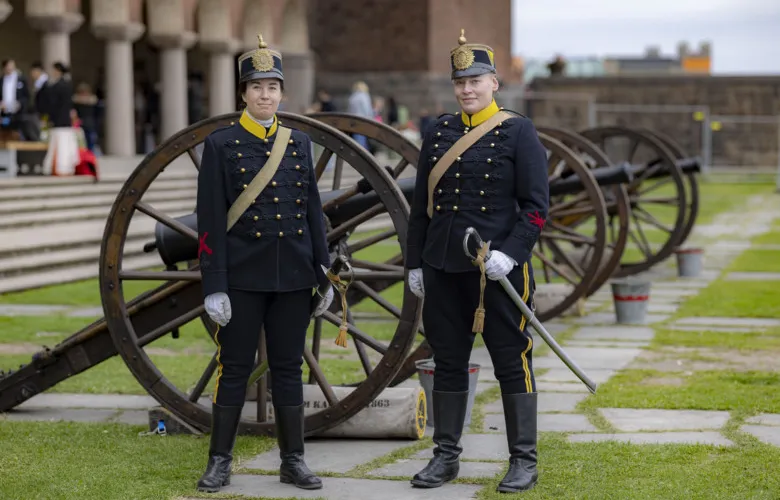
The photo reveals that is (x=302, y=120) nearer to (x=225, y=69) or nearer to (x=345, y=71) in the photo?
(x=225, y=69)

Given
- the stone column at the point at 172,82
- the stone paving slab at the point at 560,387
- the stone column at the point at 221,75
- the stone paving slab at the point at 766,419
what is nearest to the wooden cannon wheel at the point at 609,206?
the stone paving slab at the point at 560,387

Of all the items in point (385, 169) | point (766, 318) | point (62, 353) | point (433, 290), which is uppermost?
point (385, 169)

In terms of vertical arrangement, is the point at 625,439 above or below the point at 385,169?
below

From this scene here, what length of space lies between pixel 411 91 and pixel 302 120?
84.4 feet

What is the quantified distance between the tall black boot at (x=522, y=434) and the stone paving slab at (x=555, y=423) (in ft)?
3.22

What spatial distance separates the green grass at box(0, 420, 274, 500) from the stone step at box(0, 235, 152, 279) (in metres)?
5.80

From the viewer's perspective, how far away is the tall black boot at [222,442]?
500 cm

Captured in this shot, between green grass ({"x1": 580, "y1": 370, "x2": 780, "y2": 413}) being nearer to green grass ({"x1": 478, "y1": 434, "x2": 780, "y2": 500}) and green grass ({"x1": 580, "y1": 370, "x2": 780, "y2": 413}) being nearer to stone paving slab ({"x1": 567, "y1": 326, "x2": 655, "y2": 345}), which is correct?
green grass ({"x1": 478, "y1": 434, "x2": 780, "y2": 500})

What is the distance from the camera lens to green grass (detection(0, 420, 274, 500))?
4949mm

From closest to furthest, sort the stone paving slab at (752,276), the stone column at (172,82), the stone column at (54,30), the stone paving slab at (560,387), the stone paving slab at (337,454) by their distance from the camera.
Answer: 1. the stone paving slab at (337,454)
2. the stone paving slab at (560,387)
3. the stone paving slab at (752,276)
4. the stone column at (54,30)
5. the stone column at (172,82)

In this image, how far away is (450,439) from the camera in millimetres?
5105

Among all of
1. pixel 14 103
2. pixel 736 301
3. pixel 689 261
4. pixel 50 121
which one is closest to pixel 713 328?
pixel 736 301

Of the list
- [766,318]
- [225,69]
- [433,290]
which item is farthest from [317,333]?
[225,69]

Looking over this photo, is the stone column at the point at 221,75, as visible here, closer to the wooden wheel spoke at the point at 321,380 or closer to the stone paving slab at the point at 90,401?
the stone paving slab at the point at 90,401
